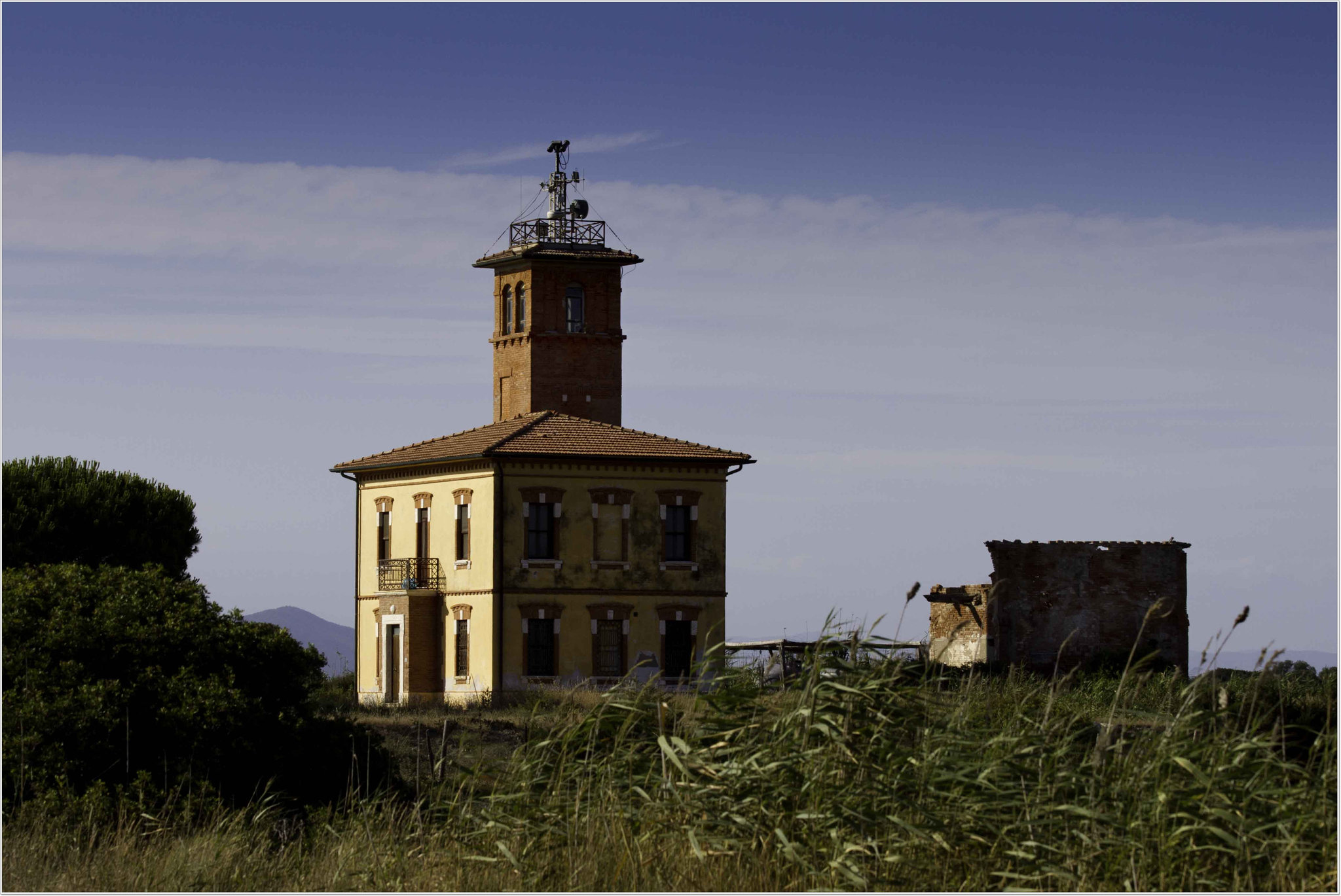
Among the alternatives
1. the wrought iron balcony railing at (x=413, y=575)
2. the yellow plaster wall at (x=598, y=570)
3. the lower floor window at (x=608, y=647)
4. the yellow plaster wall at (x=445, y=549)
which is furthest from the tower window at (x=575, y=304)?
the lower floor window at (x=608, y=647)

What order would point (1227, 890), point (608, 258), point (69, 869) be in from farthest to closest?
point (608, 258) → point (69, 869) → point (1227, 890)

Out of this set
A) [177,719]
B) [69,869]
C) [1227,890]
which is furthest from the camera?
[177,719]

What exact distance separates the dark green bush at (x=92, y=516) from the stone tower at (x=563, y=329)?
10191 mm

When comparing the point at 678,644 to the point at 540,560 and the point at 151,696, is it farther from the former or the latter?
the point at 151,696

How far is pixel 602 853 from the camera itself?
9.76m

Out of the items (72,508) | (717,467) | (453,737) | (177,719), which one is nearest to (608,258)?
(717,467)

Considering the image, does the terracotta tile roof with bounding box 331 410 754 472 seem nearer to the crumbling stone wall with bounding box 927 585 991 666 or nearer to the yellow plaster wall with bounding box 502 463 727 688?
the yellow plaster wall with bounding box 502 463 727 688

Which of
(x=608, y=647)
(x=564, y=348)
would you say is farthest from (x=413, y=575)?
(x=564, y=348)

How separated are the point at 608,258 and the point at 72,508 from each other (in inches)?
631

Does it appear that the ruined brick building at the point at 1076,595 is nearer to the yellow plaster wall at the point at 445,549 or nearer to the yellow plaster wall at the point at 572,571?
the yellow plaster wall at the point at 572,571

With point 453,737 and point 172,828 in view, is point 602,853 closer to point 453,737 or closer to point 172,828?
point 172,828

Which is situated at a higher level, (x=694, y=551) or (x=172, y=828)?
(x=694, y=551)

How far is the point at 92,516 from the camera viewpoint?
1497 inches

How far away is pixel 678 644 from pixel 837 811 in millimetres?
30013
